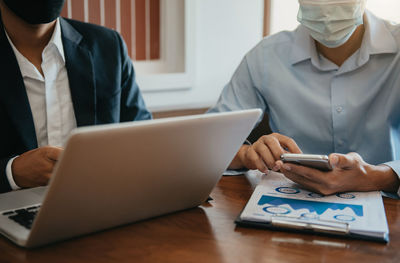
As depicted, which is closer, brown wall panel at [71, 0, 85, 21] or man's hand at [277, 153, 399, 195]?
man's hand at [277, 153, 399, 195]

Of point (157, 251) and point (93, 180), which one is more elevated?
point (93, 180)

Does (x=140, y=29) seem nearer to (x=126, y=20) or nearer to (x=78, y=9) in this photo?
(x=126, y=20)

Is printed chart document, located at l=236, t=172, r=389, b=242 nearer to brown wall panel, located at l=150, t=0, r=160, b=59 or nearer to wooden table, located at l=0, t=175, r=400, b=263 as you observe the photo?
Answer: wooden table, located at l=0, t=175, r=400, b=263

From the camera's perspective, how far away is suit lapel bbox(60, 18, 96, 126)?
5.34ft

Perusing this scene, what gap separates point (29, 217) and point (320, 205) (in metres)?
0.60

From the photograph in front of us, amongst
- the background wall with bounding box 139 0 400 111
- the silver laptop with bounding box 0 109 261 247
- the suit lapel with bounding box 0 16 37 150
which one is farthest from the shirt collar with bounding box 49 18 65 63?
the background wall with bounding box 139 0 400 111

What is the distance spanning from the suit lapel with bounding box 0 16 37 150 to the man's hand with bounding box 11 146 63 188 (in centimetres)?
31

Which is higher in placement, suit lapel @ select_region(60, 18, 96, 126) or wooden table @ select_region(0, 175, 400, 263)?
suit lapel @ select_region(60, 18, 96, 126)

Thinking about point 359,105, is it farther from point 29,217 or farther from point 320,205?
point 29,217

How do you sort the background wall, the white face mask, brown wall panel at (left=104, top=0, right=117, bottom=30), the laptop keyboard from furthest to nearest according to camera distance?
the background wall, brown wall panel at (left=104, top=0, right=117, bottom=30), the white face mask, the laptop keyboard

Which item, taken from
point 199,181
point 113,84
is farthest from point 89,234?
point 113,84

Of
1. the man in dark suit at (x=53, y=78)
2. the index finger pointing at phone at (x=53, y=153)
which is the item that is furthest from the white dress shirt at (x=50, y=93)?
the index finger pointing at phone at (x=53, y=153)

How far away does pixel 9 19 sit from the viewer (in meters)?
1.53

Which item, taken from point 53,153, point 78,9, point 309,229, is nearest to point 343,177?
point 309,229
